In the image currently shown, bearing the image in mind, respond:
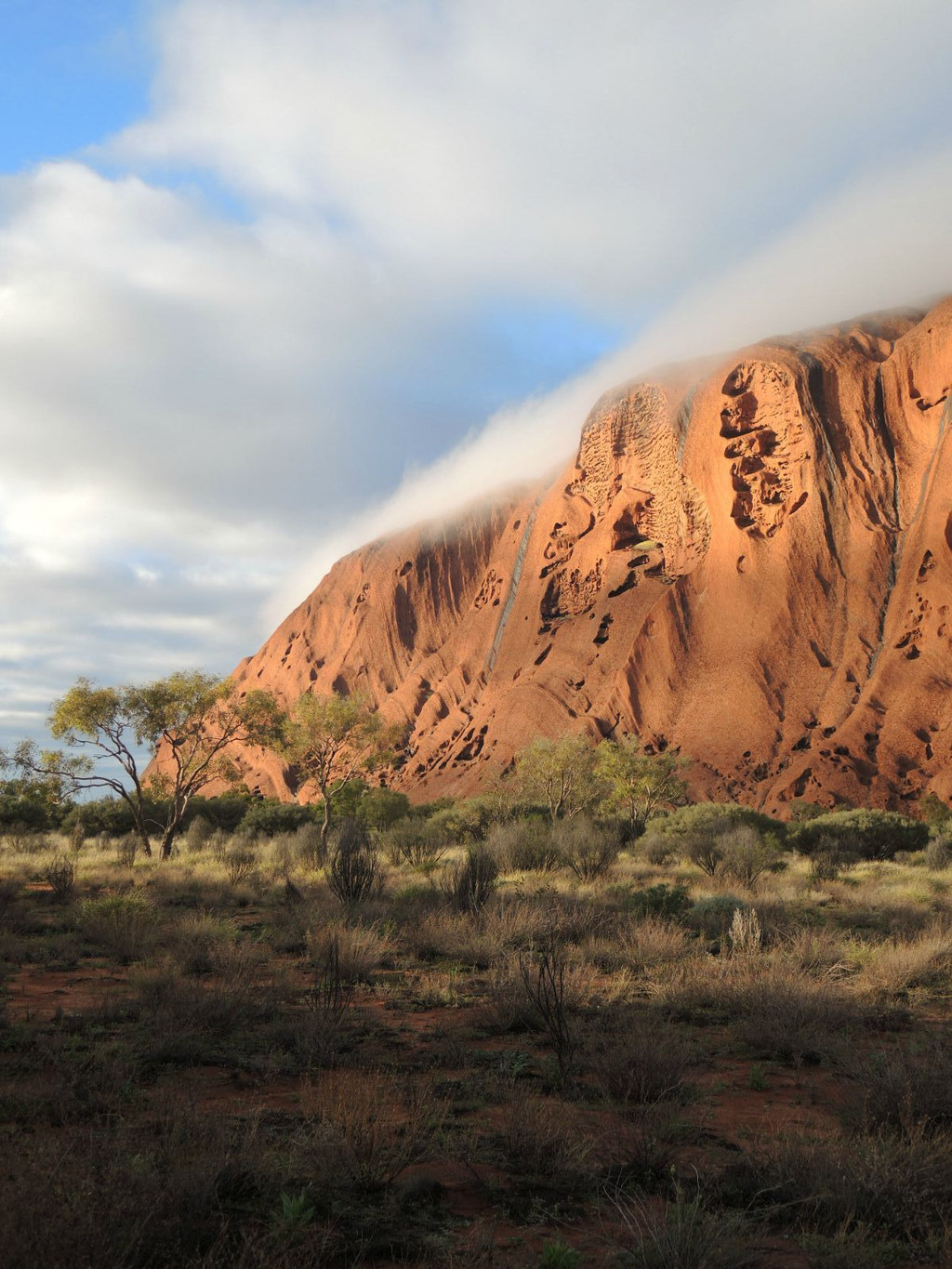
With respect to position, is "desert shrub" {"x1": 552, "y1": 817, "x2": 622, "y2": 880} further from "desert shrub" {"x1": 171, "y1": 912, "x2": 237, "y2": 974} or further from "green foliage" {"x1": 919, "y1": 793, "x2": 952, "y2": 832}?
"green foliage" {"x1": 919, "y1": 793, "x2": 952, "y2": 832}

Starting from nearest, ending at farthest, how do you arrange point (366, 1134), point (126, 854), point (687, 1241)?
point (687, 1241)
point (366, 1134)
point (126, 854)

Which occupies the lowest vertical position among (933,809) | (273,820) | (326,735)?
(933,809)

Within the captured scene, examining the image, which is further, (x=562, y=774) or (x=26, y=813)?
(x=562, y=774)

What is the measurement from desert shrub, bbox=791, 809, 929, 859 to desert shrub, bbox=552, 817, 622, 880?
472 inches

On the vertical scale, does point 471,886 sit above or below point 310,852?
above

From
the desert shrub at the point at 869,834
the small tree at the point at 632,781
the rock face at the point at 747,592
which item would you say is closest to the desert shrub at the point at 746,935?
the desert shrub at the point at 869,834

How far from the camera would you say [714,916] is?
39.8 feet

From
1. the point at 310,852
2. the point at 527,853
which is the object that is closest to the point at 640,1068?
the point at 527,853

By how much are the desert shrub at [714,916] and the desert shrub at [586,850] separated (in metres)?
4.39

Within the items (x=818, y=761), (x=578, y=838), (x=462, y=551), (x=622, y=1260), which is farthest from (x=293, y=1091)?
(x=462, y=551)

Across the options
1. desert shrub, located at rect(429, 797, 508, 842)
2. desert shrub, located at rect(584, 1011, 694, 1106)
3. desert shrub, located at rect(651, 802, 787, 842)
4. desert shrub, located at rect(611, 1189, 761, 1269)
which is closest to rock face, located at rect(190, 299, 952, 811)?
desert shrub, located at rect(651, 802, 787, 842)

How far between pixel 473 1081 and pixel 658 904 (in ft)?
24.5

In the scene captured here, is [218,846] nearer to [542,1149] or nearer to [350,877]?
[350,877]

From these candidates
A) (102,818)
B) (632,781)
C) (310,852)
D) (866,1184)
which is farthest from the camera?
(632,781)
